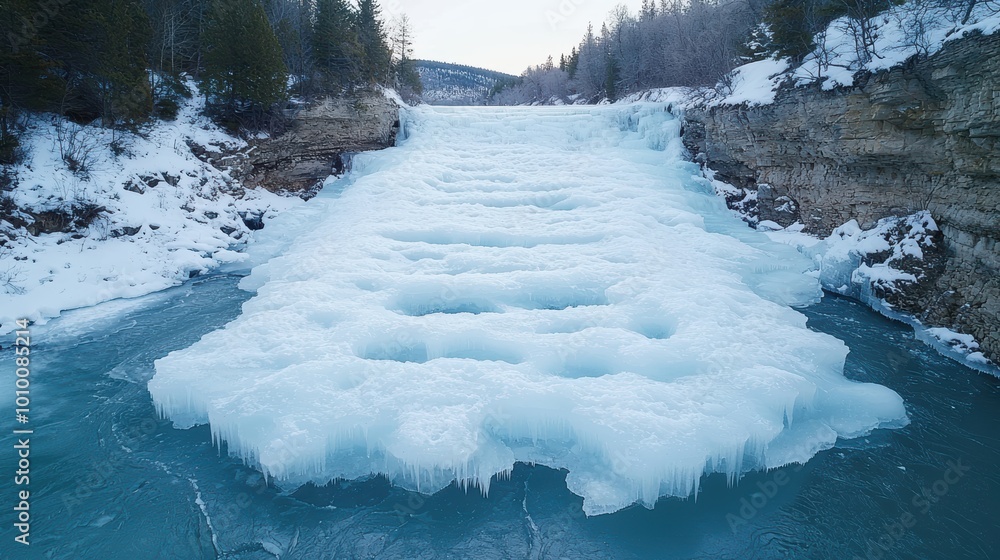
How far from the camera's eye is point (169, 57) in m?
14.9

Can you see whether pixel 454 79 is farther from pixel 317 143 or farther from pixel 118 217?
pixel 118 217

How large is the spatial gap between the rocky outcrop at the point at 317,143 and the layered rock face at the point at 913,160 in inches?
441

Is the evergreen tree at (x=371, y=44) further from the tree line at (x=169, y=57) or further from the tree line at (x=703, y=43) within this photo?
the tree line at (x=703, y=43)

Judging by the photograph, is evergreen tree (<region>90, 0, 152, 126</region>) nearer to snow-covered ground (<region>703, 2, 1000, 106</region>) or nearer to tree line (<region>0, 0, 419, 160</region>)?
tree line (<region>0, 0, 419, 160</region>)

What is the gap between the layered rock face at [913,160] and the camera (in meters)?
6.53

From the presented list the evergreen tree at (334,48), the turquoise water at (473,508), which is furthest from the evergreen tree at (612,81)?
the turquoise water at (473,508)

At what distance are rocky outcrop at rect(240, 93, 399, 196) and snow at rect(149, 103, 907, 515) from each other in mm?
5513

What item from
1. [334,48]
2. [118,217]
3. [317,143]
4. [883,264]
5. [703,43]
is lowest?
[883,264]

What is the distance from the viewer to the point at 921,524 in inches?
161

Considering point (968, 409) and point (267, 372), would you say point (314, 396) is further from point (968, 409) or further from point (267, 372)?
point (968, 409)

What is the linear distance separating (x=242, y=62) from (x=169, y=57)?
3570 mm

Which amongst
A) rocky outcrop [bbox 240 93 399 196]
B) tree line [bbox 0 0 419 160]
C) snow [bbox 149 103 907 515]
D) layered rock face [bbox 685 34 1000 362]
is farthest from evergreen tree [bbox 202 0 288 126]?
layered rock face [bbox 685 34 1000 362]

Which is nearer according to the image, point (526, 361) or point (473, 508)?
point (473, 508)

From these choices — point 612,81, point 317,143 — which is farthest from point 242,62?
point 612,81
